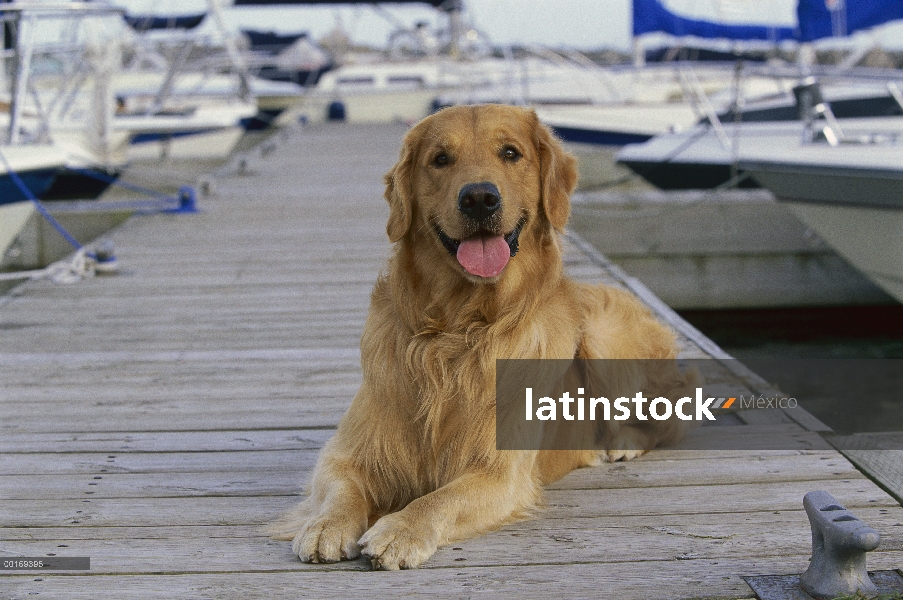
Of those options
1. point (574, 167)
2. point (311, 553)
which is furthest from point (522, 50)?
point (311, 553)

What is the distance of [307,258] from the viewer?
281 inches

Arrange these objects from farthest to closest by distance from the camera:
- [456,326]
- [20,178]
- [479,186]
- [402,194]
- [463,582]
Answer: [20,178] < [402,194] < [456,326] < [479,186] < [463,582]

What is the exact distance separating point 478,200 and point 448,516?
90cm

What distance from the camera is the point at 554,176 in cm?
298

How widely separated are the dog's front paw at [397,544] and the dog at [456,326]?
0.11 m

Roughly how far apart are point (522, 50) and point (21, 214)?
10.8 meters

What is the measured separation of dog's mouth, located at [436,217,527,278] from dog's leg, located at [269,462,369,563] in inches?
27.7

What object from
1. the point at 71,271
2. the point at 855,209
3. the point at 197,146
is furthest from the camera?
the point at 197,146

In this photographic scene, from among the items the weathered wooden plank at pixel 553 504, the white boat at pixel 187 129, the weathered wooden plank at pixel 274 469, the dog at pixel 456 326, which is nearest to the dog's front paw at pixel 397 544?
the dog at pixel 456 326

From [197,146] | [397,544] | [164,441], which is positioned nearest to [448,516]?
[397,544]

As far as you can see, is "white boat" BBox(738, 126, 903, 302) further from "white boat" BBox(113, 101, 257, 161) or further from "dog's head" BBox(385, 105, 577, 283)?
"white boat" BBox(113, 101, 257, 161)

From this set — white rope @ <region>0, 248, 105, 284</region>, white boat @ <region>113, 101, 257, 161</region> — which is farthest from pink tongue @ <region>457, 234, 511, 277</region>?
white boat @ <region>113, 101, 257, 161</region>

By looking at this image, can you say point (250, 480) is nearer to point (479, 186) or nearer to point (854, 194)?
point (479, 186)

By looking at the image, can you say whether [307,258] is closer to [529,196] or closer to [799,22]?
[529,196]
